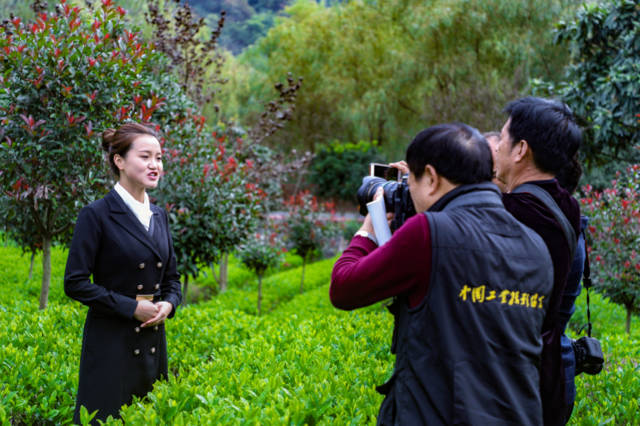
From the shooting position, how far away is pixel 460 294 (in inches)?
59.9

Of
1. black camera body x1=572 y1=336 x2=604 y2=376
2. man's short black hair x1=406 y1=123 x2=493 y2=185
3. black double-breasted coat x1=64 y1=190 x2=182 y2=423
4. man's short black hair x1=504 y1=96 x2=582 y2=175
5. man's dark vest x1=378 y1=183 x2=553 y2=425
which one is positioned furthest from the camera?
black double-breasted coat x1=64 y1=190 x2=182 y2=423

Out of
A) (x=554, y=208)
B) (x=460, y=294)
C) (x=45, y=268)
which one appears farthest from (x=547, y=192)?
(x=45, y=268)

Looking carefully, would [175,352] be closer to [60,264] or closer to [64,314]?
[64,314]

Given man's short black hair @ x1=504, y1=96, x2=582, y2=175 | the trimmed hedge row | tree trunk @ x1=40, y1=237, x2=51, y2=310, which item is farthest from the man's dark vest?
tree trunk @ x1=40, y1=237, x2=51, y2=310

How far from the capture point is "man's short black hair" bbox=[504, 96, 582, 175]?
6.74ft

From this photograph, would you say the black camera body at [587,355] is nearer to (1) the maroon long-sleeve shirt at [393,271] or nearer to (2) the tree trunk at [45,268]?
(1) the maroon long-sleeve shirt at [393,271]

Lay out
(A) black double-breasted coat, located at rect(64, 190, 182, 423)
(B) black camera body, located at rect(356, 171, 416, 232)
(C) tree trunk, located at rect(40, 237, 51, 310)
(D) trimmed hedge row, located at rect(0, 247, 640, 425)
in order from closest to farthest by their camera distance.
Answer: (B) black camera body, located at rect(356, 171, 416, 232) → (D) trimmed hedge row, located at rect(0, 247, 640, 425) → (A) black double-breasted coat, located at rect(64, 190, 182, 423) → (C) tree trunk, located at rect(40, 237, 51, 310)

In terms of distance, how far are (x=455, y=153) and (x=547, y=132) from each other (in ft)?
2.19

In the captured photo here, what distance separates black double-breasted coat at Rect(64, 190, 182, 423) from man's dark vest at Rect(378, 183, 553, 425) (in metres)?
1.74

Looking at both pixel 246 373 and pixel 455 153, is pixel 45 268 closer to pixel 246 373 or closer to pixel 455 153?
pixel 246 373

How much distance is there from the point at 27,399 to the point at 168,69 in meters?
6.63

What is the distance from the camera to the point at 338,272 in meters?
Answer: 1.68

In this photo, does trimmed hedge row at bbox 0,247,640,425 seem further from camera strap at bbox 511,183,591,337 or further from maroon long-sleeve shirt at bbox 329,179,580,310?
camera strap at bbox 511,183,591,337

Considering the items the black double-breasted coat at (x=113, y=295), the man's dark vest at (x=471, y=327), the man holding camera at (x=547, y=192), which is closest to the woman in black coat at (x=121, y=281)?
the black double-breasted coat at (x=113, y=295)
